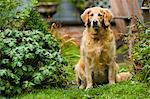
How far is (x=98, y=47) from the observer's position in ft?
25.7

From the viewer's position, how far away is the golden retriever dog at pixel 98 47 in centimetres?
778

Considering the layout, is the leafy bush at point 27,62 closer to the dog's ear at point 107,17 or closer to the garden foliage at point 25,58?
the garden foliage at point 25,58

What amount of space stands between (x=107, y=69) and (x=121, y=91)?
805 millimetres

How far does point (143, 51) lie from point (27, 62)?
1.76 meters

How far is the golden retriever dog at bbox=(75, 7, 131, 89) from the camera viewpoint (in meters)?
7.78

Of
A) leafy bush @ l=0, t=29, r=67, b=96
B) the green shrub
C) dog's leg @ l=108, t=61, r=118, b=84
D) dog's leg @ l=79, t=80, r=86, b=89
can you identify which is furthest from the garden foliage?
dog's leg @ l=108, t=61, r=118, b=84

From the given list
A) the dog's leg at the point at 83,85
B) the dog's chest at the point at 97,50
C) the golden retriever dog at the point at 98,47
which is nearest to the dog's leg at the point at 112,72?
the golden retriever dog at the point at 98,47

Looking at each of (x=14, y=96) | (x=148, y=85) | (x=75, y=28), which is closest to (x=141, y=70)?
(x=148, y=85)

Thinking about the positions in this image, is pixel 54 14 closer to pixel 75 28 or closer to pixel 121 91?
pixel 75 28

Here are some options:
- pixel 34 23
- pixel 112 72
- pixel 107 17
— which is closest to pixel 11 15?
pixel 34 23

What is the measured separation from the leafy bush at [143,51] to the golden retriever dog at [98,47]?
418mm

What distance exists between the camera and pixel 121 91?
727cm

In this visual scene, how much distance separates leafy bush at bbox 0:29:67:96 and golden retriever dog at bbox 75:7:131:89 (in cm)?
41

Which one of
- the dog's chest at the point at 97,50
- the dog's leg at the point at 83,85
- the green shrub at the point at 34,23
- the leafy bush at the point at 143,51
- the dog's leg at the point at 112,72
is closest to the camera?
the leafy bush at the point at 143,51
